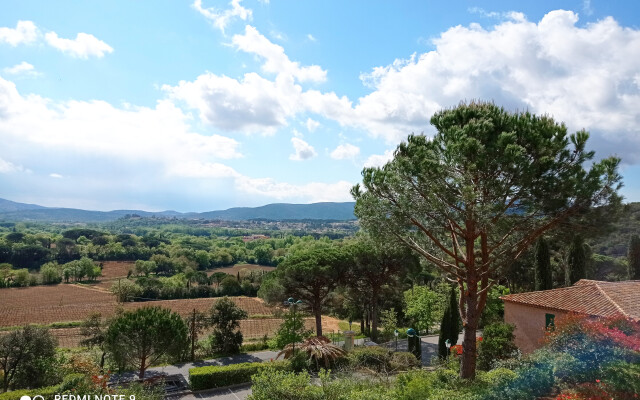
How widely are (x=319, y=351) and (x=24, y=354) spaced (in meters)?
10.9

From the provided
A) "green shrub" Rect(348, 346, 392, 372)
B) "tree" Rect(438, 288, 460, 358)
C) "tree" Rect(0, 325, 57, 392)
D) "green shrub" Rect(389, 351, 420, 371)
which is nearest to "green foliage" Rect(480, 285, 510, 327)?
"tree" Rect(438, 288, 460, 358)

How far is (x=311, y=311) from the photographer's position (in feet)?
82.4

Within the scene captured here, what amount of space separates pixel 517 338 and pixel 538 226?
7.91 metres

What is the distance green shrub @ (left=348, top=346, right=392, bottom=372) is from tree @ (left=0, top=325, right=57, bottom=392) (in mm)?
11385

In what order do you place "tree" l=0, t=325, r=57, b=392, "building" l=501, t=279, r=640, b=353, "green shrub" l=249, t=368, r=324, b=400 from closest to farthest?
"green shrub" l=249, t=368, r=324, b=400 < "building" l=501, t=279, r=640, b=353 < "tree" l=0, t=325, r=57, b=392

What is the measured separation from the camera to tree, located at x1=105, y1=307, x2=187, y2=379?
1546 centimetres

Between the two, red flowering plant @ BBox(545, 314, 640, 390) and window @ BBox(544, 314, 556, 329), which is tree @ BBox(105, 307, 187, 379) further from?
window @ BBox(544, 314, 556, 329)

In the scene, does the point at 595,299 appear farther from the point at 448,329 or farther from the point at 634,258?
the point at 634,258

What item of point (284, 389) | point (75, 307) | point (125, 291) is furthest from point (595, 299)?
point (75, 307)

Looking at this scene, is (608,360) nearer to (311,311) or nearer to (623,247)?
(311,311)

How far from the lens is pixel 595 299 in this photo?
15.0 metres

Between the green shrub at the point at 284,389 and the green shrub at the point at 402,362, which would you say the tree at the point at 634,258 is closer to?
the green shrub at the point at 402,362

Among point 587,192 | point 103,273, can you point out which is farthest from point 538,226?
point 103,273

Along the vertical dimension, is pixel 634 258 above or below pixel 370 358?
above
